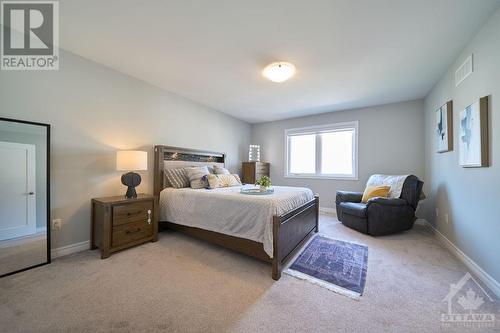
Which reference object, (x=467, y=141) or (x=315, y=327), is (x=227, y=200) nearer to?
(x=315, y=327)

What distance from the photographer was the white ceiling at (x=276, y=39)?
1689 mm

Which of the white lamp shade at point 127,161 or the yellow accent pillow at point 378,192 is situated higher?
the white lamp shade at point 127,161

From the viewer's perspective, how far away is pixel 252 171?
5066 millimetres

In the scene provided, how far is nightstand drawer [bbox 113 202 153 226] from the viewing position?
7.93 ft

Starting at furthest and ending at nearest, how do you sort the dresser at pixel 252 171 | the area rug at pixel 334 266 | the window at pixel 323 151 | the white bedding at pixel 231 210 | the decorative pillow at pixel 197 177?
the dresser at pixel 252 171 < the window at pixel 323 151 < the decorative pillow at pixel 197 177 < the white bedding at pixel 231 210 < the area rug at pixel 334 266

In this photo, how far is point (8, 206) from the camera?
79.3 inches

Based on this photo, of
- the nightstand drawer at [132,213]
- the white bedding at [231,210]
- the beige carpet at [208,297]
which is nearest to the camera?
Answer: the beige carpet at [208,297]

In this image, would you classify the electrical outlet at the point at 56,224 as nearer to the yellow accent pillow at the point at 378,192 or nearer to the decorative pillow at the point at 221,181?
the decorative pillow at the point at 221,181

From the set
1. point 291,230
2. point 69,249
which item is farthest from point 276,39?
point 69,249

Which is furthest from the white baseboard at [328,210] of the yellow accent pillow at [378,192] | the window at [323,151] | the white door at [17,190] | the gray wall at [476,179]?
the white door at [17,190]

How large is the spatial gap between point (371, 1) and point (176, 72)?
8.05 feet

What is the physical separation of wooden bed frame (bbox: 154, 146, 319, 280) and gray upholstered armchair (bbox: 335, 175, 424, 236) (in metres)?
0.73

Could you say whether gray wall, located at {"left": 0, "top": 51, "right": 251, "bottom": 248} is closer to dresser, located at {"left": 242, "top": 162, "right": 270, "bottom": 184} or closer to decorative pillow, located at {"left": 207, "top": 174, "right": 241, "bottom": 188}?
decorative pillow, located at {"left": 207, "top": 174, "right": 241, "bottom": 188}

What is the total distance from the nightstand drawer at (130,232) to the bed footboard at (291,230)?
1.91m
